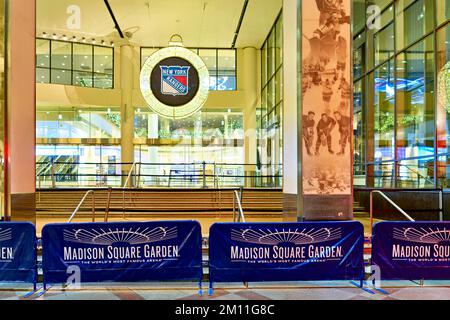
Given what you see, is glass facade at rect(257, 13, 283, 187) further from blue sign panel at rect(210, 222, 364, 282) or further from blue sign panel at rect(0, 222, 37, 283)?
blue sign panel at rect(0, 222, 37, 283)

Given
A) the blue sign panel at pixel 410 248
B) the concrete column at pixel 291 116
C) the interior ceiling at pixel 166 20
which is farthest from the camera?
the interior ceiling at pixel 166 20

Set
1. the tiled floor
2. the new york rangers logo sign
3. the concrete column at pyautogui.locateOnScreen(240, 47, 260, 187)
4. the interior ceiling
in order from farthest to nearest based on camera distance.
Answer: the concrete column at pyautogui.locateOnScreen(240, 47, 260, 187) < the interior ceiling < the new york rangers logo sign < the tiled floor

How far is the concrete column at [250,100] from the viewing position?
23.0 metres

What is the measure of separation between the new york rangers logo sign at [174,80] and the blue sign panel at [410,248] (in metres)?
5.22

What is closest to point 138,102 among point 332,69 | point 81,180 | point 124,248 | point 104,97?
point 104,97

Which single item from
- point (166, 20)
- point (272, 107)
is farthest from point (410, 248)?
point (166, 20)

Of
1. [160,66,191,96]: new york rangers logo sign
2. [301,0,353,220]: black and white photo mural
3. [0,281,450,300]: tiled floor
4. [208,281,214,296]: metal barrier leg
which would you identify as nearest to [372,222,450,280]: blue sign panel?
[0,281,450,300]: tiled floor

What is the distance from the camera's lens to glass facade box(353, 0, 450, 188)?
10.5 m

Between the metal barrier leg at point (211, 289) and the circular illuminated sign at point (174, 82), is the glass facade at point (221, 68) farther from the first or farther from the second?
the metal barrier leg at point (211, 289)

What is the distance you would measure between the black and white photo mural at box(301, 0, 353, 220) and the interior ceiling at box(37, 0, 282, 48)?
9.88 m

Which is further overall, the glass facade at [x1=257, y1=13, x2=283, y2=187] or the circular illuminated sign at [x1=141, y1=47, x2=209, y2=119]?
the glass facade at [x1=257, y1=13, x2=283, y2=187]

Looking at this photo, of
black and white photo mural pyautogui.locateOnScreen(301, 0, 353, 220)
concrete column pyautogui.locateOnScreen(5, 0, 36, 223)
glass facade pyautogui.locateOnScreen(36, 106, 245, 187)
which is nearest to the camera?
concrete column pyautogui.locateOnScreen(5, 0, 36, 223)

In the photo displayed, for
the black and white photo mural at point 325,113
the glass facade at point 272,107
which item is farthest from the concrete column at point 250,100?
the black and white photo mural at point 325,113
